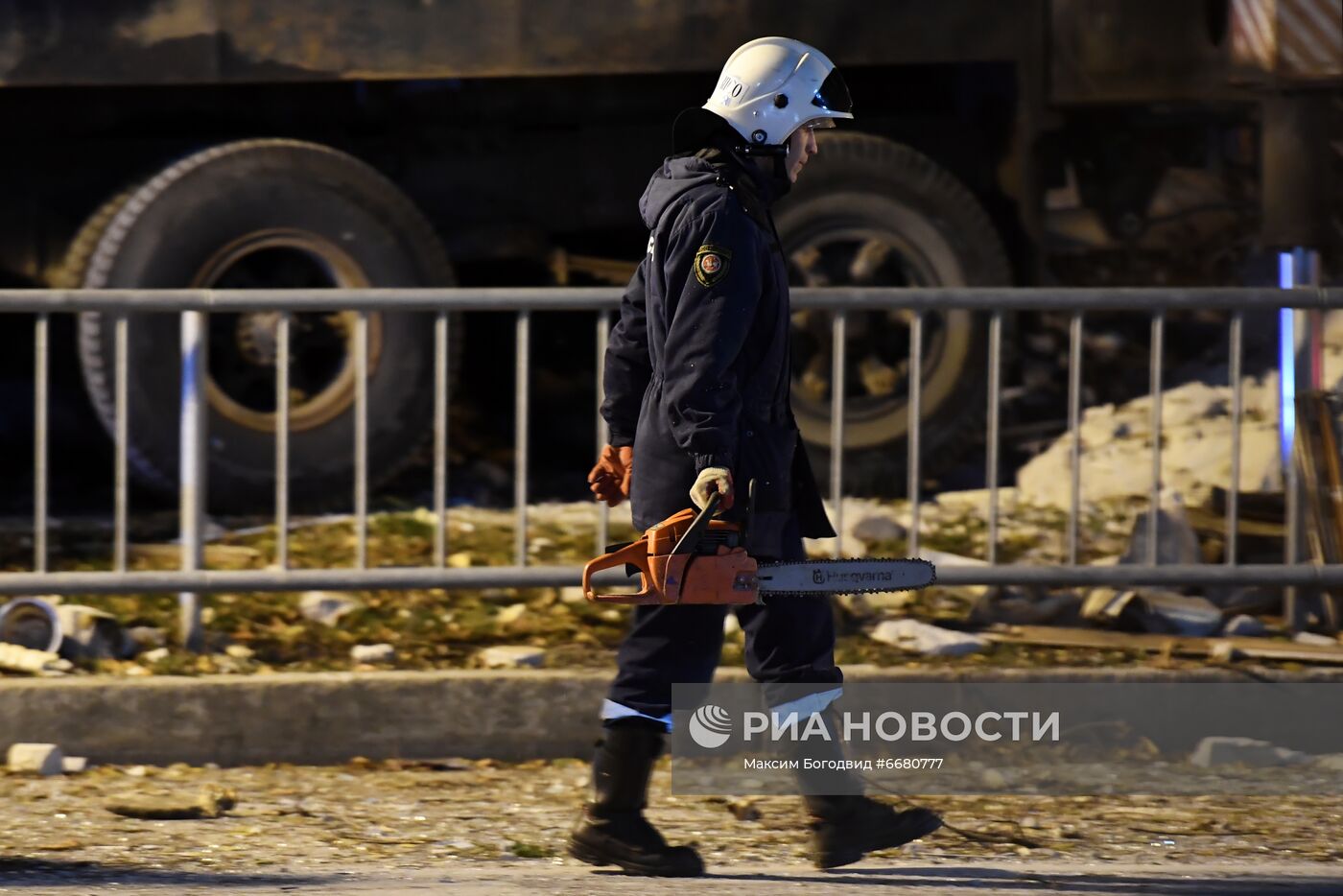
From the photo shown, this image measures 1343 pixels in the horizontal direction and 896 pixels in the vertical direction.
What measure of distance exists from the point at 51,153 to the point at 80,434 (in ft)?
3.30

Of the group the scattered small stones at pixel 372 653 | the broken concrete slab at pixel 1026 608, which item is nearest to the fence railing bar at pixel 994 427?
the broken concrete slab at pixel 1026 608

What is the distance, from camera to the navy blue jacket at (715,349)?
4.24 metres

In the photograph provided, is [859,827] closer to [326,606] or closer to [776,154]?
[776,154]

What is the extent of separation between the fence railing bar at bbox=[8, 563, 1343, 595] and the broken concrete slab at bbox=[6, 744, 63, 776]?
1.26 feet

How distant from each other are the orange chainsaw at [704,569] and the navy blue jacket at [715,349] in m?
0.07

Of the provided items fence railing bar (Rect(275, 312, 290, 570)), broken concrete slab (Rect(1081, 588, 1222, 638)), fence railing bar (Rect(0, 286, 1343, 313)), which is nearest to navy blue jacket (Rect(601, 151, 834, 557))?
fence railing bar (Rect(0, 286, 1343, 313))

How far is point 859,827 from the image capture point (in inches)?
179

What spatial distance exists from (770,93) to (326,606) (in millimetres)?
2594

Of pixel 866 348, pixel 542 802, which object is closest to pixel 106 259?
pixel 866 348

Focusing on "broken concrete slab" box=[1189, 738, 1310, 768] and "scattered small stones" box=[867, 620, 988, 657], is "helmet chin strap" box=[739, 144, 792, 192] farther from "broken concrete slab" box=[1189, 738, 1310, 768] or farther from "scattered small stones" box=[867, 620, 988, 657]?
"broken concrete slab" box=[1189, 738, 1310, 768]

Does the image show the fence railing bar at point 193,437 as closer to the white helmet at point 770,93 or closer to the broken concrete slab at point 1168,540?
the white helmet at point 770,93

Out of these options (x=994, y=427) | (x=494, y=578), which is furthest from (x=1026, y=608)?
(x=494, y=578)

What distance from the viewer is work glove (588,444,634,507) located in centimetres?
473

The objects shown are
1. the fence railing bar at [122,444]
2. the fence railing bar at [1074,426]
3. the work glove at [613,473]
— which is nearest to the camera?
the work glove at [613,473]
